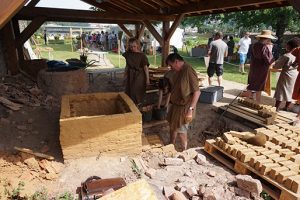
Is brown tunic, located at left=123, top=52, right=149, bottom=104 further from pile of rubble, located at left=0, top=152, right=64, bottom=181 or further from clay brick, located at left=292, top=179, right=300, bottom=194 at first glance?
clay brick, located at left=292, top=179, right=300, bottom=194

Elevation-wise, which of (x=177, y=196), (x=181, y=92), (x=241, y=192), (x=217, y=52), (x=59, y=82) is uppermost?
(x=217, y=52)

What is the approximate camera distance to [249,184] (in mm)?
3186

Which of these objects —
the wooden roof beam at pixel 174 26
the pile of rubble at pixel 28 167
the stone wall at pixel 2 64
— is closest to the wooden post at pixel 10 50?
the stone wall at pixel 2 64

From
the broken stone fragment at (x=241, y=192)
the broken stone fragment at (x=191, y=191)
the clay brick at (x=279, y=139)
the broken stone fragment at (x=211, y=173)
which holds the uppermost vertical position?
the clay brick at (x=279, y=139)

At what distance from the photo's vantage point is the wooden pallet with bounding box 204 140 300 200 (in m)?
3.07

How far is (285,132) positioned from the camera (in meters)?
4.38

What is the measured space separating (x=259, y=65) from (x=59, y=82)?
5.38 metres

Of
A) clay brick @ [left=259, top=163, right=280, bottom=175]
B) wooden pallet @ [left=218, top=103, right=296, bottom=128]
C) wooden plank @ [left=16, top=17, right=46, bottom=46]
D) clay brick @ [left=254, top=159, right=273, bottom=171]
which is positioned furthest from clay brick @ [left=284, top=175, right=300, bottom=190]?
wooden plank @ [left=16, top=17, right=46, bottom=46]

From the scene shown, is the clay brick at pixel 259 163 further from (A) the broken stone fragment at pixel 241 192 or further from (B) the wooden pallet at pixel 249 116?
(B) the wooden pallet at pixel 249 116

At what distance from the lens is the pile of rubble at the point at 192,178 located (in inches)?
124

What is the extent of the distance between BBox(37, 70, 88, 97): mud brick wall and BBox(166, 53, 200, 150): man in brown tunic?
378 cm

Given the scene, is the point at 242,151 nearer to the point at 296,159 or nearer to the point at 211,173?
the point at 211,173

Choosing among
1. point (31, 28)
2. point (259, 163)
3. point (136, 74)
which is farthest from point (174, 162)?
point (31, 28)

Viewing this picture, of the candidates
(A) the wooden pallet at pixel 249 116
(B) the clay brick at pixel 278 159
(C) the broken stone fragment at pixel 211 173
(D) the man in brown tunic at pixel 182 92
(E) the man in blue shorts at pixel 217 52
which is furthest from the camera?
(E) the man in blue shorts at pixel 217 52
